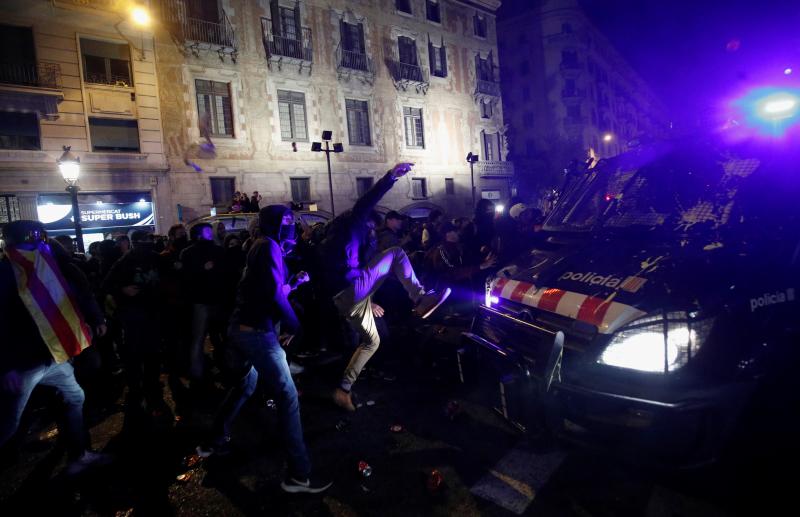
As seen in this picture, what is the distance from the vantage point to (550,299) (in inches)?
121

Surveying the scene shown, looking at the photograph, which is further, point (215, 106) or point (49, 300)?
point (215, 106)

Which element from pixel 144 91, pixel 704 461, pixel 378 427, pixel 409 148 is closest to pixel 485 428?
pixel 378 427

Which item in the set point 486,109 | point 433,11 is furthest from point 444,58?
point 486,109

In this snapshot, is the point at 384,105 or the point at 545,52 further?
the point at 545,52

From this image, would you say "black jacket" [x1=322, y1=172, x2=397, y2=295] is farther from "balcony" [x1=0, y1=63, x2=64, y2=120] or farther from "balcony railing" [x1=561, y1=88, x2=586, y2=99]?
"balcony railing" [x1=561, y1=88, x2=586, y2=99]

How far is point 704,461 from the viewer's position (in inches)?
90.0

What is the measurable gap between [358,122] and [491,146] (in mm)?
10655

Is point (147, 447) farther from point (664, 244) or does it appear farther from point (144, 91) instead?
point (144, 91)

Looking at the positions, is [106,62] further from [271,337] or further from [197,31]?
[271,337]

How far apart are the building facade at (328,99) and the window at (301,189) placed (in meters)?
0.05

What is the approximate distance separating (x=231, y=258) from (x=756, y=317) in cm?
475

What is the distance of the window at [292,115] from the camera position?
2009 cm

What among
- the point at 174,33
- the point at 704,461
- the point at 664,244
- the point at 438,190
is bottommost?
the point at 704,461

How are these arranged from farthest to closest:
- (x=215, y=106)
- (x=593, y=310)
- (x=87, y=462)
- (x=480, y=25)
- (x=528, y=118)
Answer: (x=528, y=118) → (x=480, y=25) → (x=215, y=106) → (x=87, y=462) → (x=593, y=310)
